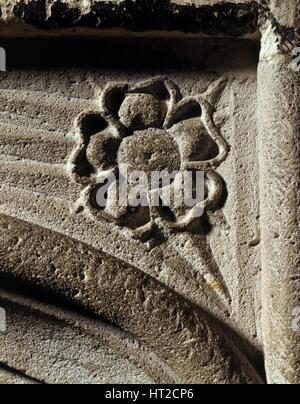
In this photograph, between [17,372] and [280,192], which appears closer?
[280,192]

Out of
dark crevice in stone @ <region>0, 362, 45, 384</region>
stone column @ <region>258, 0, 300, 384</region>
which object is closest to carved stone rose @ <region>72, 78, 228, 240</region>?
stone column @ <region>258, 0, 300, 384</region>

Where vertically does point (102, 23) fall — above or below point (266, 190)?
above

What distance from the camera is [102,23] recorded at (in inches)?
55.2

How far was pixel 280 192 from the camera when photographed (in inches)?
54.2

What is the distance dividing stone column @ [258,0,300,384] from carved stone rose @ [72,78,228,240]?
12 cm

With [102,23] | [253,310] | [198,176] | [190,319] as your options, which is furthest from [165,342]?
[102,23]

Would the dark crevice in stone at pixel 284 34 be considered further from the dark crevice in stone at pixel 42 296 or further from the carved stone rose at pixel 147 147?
the dark crevice in stone at pixel 42 296

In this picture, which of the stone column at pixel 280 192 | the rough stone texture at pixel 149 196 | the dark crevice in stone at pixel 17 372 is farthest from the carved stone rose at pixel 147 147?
the dark crevice in stone at pixel 17 372

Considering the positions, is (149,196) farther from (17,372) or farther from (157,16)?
(17,372)

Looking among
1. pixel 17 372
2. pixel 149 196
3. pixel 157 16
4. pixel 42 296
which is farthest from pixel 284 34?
pixel 17 372

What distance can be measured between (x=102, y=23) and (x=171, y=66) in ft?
0.57

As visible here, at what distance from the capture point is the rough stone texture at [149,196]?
54.2 inches

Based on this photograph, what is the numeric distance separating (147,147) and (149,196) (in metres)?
0.10
